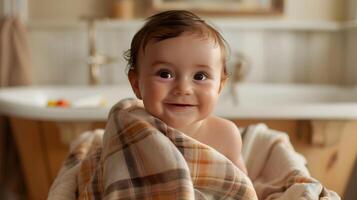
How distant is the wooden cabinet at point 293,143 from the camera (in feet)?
5.53

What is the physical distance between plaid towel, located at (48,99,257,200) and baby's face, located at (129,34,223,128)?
39 mm

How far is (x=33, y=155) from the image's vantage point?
189 cm

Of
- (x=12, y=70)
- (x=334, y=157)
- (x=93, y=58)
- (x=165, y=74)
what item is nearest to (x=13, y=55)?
(x=12, y=70)

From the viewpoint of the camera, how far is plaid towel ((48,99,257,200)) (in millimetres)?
731

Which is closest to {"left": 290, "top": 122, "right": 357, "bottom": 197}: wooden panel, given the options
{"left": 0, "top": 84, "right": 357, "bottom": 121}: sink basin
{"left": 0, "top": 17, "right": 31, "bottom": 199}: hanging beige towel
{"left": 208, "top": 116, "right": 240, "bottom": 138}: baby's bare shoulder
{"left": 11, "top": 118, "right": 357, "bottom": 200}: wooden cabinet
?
{"left": 11, "top": 118, "right": 357, "bottom": 200}: wooden cabinet

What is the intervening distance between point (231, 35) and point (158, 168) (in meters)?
2.09

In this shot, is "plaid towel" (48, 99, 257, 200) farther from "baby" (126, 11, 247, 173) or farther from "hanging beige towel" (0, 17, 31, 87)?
"hanging beige towel" (0, 17, 31, 87)

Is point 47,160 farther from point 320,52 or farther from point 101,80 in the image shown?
point 320,52

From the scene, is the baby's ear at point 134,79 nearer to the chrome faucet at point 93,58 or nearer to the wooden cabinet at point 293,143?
the wooden cabinet at point 293,143

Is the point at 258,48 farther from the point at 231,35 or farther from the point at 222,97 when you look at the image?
the point at 222,97

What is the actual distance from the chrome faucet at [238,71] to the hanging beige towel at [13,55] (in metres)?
1.00

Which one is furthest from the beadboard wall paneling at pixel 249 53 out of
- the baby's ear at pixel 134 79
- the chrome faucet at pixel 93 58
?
the baby's ear at pixel 134 79

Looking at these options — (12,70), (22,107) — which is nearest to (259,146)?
(22,107)

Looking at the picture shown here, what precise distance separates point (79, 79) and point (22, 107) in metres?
1.05
